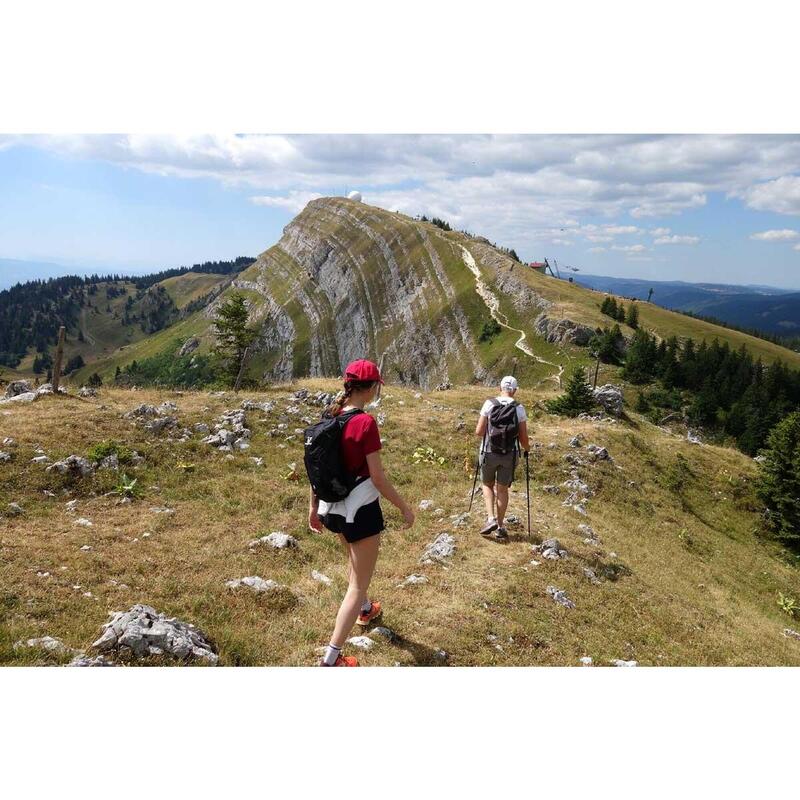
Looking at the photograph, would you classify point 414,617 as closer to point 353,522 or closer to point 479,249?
point 353,522

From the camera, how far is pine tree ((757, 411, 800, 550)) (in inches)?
834

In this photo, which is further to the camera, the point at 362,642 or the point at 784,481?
the point at 784,481

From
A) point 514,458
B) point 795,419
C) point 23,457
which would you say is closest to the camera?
point 514,458

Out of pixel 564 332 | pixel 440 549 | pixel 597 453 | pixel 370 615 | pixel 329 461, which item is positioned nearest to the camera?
pixel 329 461

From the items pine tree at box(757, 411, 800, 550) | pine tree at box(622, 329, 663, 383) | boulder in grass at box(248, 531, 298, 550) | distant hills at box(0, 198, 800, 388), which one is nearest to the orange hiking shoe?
boulder in grass at box(248, 531, 298, 550)

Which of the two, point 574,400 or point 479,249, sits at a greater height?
point 479,249

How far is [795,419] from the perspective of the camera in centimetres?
2398

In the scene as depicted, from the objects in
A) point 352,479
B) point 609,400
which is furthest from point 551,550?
point 609,400

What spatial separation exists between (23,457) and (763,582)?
2188cm

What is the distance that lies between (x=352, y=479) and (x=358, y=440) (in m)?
0.47

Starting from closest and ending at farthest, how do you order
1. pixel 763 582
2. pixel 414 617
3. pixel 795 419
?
pixel 414 617, pixel 763 582, pixel 795 419

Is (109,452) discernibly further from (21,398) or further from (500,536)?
(500,536)

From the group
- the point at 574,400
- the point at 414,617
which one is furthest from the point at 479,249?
the point at 414,617

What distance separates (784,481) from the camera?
22.5m
